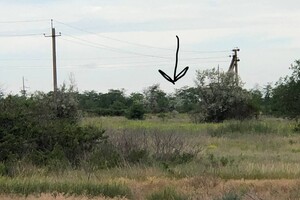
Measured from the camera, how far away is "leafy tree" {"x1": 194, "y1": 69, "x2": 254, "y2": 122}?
218 ft

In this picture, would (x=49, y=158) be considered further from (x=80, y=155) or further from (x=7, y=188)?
(x=7, y=188)

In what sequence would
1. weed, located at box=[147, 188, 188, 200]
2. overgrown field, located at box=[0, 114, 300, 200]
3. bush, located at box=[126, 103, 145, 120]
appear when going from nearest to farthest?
weed, located at box=[147, 188, 188, 200]
overgrown field, located at box=[0, 114, 300, 200]
bush, located at box=[126, 103, 145, 120]

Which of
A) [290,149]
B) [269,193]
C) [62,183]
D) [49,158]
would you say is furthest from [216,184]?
[290,149]

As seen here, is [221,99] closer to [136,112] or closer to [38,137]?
[136,112]

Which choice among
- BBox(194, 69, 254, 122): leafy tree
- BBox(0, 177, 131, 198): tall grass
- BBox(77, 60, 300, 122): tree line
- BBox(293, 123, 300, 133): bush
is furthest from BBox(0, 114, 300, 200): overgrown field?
BBox(194, 69, 254, 122): leafy tree

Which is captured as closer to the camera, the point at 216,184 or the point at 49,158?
the point at 216,184

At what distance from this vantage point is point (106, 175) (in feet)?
55.5

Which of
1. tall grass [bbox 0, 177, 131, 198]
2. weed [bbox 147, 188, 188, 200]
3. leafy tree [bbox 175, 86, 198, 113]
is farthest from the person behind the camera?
leafy tree [bbox 175, 86, 198, 113]

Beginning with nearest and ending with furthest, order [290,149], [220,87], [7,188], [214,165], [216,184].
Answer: [7,188] < [216,184] < [214,165] < [290,149] < [220,87]

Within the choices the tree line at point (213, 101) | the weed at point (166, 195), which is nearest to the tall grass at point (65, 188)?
the weed at point (166, 195)

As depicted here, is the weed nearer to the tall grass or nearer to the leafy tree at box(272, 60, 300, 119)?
the tall grass

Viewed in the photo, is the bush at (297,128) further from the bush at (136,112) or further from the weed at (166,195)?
the weed at (166,195)

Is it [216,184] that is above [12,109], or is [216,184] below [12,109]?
below

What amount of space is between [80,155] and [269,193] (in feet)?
30.5
